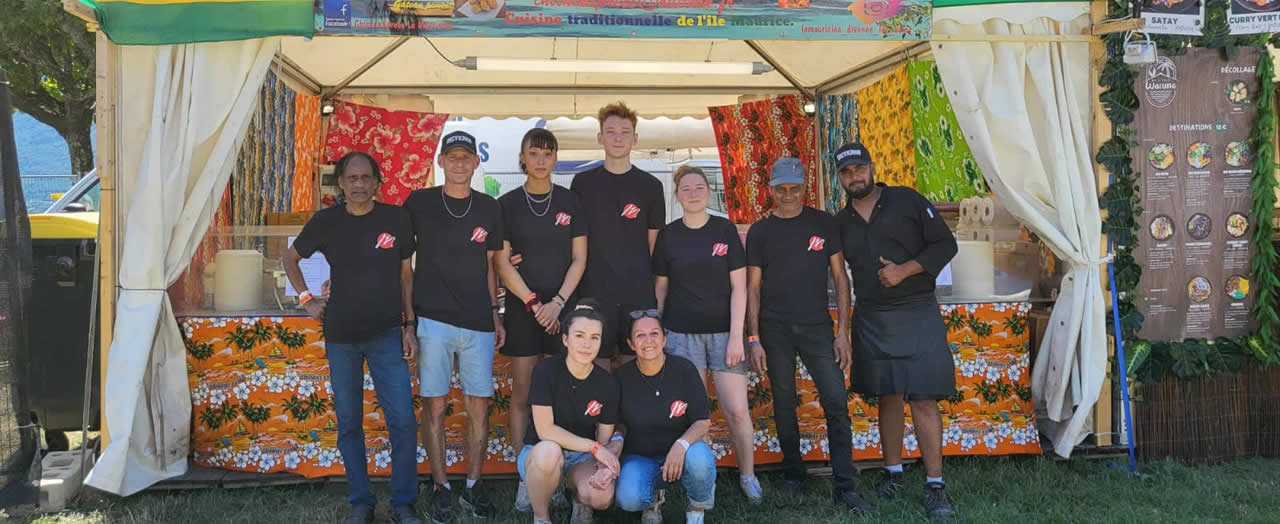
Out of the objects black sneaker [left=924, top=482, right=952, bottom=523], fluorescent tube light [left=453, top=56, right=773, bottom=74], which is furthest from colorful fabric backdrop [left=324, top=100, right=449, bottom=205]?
black sneaker [left=924, top=482, right=952, bottom=523]

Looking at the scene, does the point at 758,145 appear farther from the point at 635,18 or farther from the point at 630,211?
the point at 630,211

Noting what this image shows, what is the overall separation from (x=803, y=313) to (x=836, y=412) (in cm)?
43

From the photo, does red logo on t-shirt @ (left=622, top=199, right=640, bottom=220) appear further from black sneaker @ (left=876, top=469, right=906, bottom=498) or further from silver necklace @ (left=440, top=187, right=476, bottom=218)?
black sneaker @ (left=876, top=469, right=906, bottom=498)

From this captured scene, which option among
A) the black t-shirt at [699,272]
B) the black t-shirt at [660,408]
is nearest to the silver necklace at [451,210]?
the black t-shirt at [699,272]

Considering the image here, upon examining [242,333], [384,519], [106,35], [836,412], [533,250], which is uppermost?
[106,35]

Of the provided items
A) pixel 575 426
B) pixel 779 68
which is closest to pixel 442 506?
pixel 575 426

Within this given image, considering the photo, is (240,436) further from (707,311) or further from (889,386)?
(889,386)

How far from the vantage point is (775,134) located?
7.61m

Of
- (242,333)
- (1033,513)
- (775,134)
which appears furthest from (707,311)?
(775,134)

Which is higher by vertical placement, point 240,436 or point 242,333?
point 242,333

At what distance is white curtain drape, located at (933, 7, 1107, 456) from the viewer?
13.8 ft

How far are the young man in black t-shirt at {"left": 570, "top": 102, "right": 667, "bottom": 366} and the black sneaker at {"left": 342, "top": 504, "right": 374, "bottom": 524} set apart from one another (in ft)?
3.55

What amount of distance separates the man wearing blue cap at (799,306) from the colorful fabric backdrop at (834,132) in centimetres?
308

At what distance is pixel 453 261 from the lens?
3633 mm
